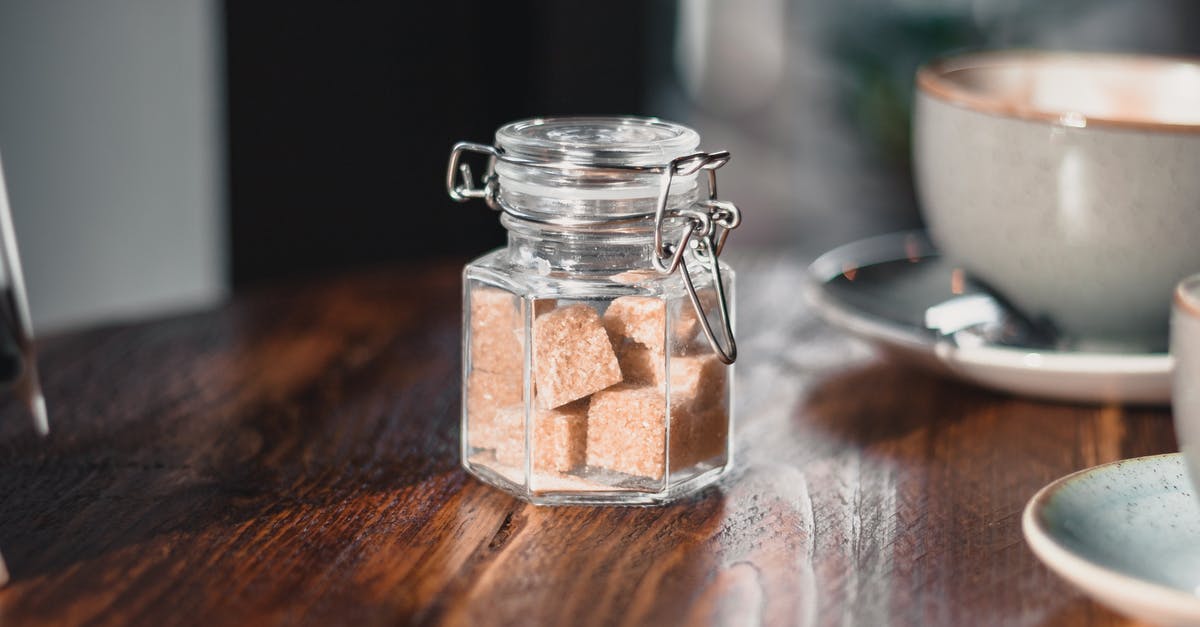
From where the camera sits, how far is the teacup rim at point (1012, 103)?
0.79 m

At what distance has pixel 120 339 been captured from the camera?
969mm

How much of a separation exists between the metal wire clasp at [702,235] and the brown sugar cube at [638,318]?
2cm

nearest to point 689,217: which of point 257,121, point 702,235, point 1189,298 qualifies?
point 702,235

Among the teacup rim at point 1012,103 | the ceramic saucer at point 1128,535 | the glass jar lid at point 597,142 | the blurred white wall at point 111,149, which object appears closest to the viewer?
the ceramic saucer at point 1128,535

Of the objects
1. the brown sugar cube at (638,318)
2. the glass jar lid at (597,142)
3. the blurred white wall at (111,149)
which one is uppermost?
the glass jar lid at (597,142)

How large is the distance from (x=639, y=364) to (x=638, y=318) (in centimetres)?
3

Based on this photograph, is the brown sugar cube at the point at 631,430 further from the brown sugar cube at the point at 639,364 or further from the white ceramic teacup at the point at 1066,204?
the white ceramic teacup at the point at 1066,204

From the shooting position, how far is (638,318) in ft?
2.17

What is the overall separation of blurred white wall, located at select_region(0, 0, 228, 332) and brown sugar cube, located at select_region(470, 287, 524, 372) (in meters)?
1.37

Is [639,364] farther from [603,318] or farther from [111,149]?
[111,149]

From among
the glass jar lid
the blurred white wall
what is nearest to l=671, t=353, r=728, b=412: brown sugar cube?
the glass jar lid

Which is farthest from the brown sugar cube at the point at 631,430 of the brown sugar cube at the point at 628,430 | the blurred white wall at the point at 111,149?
the blurred white wall at the point at 111,149

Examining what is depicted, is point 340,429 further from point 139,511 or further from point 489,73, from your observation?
point 489,73

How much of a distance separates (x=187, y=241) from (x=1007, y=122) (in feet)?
5.54
